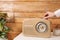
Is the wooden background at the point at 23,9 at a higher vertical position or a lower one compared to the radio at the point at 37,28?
higher

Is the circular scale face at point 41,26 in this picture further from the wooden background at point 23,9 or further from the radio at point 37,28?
the wooden background at point 23,9

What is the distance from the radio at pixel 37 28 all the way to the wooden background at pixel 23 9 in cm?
35

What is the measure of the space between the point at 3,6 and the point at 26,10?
314 millimetres

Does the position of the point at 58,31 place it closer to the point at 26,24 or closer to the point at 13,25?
the point at 26,24

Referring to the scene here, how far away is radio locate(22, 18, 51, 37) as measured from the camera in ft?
5.02

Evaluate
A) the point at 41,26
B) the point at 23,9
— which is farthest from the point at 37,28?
the point at 23,9

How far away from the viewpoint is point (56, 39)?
1478 millimetres

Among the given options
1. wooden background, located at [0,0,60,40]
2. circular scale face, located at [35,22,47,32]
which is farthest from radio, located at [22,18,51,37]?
wooden background, located at [0,0,60,40]

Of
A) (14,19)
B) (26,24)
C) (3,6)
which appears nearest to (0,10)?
(3,6)

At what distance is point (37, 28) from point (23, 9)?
463mm

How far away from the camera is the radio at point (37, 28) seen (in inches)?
60.2

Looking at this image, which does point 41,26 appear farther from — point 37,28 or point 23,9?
point 23,9

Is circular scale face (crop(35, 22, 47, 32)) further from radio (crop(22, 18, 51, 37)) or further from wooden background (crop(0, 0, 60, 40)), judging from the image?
wooden background (crop(0, 0, 60, 40))

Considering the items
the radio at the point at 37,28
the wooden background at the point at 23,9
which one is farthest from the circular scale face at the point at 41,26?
the wooden background at the point at 23,9
